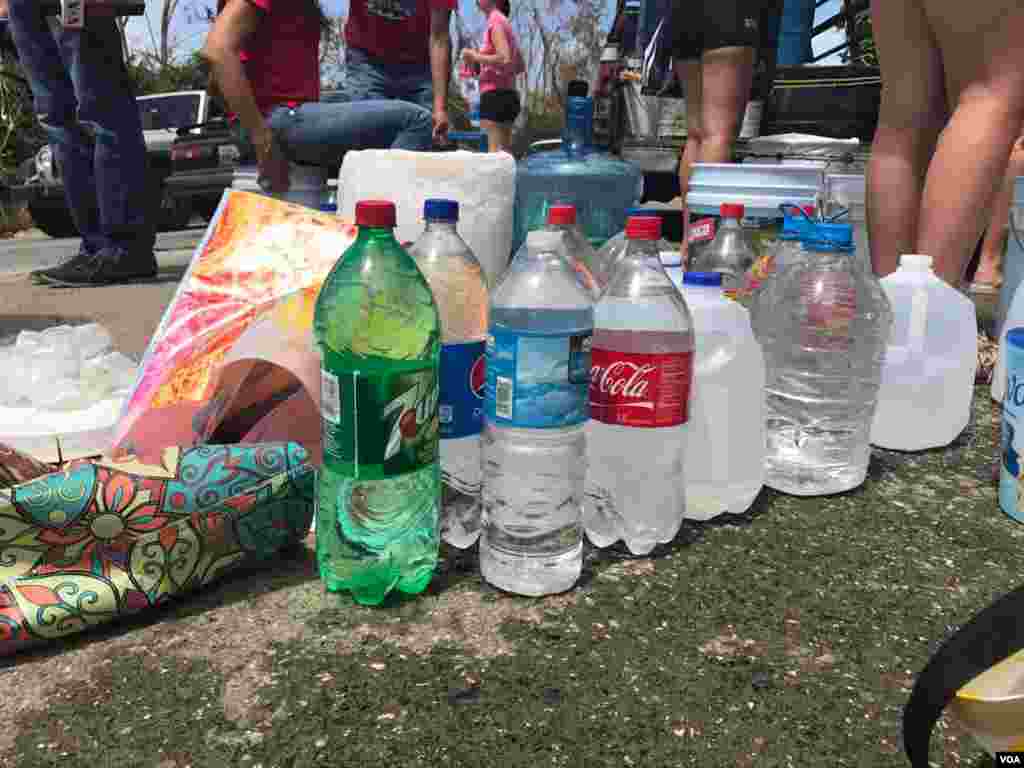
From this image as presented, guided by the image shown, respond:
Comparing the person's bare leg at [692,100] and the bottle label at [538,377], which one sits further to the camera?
the person's bare leg at [692,100]

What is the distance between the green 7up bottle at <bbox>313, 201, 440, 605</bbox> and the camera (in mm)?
1326

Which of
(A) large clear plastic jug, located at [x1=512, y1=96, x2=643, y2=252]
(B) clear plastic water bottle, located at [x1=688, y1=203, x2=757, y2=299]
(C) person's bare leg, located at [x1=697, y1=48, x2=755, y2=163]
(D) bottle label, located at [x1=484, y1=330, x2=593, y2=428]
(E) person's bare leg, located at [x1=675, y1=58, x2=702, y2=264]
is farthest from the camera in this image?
(E) person's bare leg, located at [x1=675, y1=58, x2=702, y2=264]

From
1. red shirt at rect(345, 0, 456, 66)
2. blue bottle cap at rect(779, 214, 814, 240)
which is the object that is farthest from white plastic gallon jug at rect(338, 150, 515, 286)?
red shirt at rect(345, 0, 456, 66)

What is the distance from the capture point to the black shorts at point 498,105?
6.55 m

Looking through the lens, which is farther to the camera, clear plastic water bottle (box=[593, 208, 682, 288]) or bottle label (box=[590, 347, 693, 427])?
clear plastic water bottle (box=[593, 208, 682, 288])

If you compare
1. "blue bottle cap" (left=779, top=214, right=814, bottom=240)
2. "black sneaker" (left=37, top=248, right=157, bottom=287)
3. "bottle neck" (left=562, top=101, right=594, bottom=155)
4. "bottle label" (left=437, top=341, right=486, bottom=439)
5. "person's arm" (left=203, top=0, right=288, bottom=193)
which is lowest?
"black sneaker" (left=37, top=248, right=157, bottom=287)

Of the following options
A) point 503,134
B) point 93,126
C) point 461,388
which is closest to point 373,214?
point 461,388

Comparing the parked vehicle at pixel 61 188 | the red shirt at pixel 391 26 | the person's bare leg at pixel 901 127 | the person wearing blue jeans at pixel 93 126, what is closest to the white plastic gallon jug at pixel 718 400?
the person's bare leg at pixel 901 127

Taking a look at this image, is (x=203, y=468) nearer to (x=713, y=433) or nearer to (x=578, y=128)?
(x=713, y=433)

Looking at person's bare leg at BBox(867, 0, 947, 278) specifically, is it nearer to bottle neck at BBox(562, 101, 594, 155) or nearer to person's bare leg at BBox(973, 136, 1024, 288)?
bottle neck at BBox(562, 101, 594, 155)

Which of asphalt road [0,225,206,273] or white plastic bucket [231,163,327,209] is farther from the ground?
white plastic bucket [231,163,327,209]

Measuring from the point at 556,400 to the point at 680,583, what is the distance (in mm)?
438

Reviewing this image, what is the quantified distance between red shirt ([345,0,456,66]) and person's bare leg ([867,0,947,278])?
1921 millimetres

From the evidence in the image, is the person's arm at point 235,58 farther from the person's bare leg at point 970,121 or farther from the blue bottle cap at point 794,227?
the person's bare leg at point 970,121
